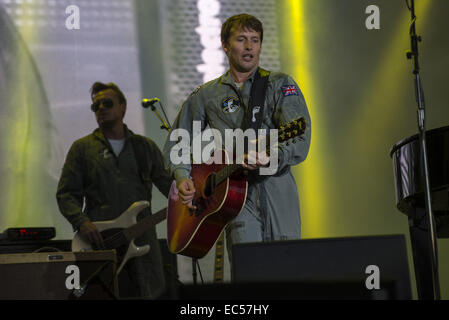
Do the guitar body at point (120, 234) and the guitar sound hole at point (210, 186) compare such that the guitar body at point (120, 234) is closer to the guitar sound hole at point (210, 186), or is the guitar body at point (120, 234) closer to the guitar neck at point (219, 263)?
the guitar neck at point (219, 263)

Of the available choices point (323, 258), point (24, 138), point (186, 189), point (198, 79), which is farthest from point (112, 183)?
point (323, 258)

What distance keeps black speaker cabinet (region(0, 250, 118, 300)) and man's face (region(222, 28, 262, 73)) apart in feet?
5.14

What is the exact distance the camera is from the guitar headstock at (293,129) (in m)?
2.24

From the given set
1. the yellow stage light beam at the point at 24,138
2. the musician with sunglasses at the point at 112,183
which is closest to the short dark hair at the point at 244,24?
the musician with sunglasses at the point at 112,183

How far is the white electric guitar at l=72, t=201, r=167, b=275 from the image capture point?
13.1 feet

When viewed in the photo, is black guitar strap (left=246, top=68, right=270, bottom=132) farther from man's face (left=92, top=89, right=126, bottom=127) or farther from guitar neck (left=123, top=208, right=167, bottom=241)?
man's face (left=92, top=89, right=126, bottom=127)

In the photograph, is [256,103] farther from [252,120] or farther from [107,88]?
[107,88]

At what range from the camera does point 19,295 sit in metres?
3.21

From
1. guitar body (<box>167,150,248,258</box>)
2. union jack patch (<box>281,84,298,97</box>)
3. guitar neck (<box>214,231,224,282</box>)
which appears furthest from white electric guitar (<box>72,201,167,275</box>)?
union jack patch (<box>281,84,298,97</box>)

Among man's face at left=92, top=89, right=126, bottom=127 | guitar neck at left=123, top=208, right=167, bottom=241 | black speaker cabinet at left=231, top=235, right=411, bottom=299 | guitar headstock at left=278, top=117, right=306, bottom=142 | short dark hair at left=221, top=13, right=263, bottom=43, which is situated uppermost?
man's face at left=92, top=89, right=126, bottom=127

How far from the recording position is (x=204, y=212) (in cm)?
257

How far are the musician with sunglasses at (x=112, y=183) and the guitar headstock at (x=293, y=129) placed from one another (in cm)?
209
